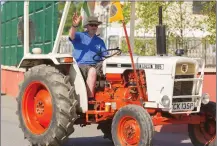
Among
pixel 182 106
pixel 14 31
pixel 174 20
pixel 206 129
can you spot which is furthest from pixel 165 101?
pixel 14 31

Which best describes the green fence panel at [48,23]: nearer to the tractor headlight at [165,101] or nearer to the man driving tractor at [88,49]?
the man driving tractor at [88,49]

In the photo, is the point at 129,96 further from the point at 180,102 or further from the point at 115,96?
the point at 180,102

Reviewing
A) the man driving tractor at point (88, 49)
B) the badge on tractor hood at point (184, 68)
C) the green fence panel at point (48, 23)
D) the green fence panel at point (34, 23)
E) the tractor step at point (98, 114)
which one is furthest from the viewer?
the green fence panel at point (48, 23)

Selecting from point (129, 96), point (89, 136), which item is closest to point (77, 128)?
Answer: point (89, 136)

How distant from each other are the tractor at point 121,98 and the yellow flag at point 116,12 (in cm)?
63

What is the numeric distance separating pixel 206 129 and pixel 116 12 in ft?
7.72

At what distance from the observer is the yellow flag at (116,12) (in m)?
7.54

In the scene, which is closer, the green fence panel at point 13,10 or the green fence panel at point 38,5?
the green fence panel at point 38,5

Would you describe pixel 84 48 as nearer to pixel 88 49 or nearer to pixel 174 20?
pixel 88 49

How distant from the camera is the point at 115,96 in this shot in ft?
26.1

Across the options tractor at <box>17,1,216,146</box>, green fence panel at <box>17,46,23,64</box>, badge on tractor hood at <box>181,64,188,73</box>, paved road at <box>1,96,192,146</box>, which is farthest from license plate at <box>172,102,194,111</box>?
green fence panel at <box>17,46,23,64</box>

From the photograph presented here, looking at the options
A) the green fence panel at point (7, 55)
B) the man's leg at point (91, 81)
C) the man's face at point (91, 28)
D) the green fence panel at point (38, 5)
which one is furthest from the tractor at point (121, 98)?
the green fence panel at point (7, 55)

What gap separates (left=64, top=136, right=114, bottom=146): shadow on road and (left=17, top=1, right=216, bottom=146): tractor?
2.75ft

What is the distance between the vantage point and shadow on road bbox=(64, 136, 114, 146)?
905 cm
